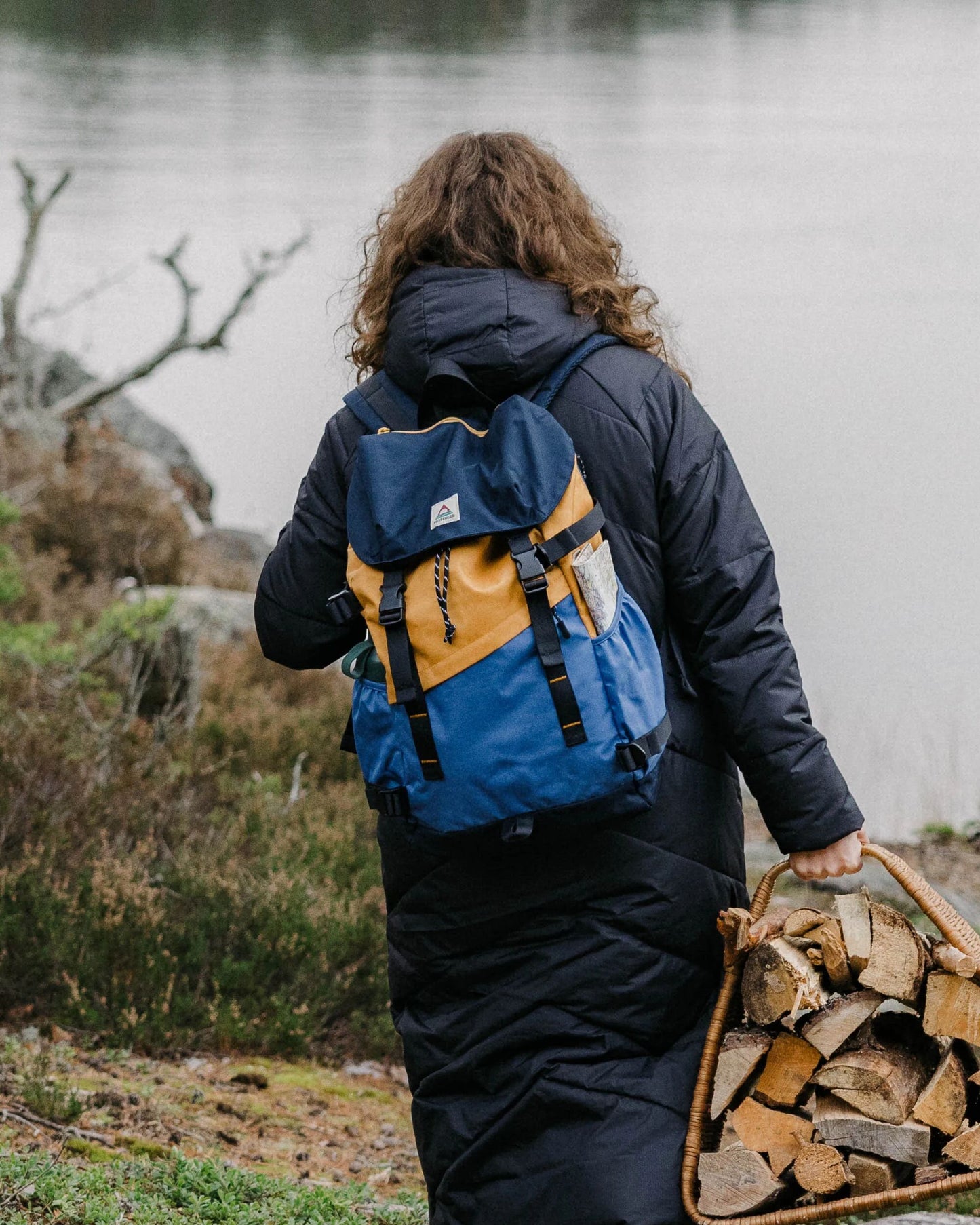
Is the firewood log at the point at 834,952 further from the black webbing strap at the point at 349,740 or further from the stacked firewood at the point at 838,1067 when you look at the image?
the black webbing strap at the point at 349,740

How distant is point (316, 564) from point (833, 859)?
3.33 ft

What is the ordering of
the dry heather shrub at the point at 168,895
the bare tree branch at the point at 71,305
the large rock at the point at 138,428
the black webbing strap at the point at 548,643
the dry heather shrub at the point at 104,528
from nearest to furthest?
the black webbing strap at the point at 548,643
the dry heather shrub at the point at 168,895
the dry heather shrub at the point at 104,528
the bare tree branch at the point at 71,305
the large rock at the point at 138,428

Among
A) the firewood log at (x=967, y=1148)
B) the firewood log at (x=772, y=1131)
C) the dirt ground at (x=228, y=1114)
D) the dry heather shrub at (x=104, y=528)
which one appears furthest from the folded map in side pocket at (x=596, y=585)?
the dry heather shrub at (x=104, y=528)

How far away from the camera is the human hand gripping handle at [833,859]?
7.02 feet

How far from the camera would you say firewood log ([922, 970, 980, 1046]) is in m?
2.07

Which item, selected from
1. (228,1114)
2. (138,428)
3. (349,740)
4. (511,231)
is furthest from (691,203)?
(349,740)

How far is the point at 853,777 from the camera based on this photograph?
10.7 meters

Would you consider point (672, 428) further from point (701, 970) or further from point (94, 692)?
point (94, 692)

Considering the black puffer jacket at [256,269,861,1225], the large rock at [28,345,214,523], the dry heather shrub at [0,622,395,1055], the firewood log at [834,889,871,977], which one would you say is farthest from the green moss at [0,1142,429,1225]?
the large rock at [28,345,214,523]

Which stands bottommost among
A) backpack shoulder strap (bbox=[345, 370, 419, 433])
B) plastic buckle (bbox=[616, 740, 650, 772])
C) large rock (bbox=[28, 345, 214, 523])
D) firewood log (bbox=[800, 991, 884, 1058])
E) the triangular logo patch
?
large rock (bbox=[28, 345, 214, 523])

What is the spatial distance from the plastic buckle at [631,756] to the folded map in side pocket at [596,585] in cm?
18

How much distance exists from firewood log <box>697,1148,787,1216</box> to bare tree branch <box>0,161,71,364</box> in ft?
30.4

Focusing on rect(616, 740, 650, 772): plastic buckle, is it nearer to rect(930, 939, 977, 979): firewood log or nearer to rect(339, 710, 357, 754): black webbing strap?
rect(339, 710, 357, 754): black webbing strap

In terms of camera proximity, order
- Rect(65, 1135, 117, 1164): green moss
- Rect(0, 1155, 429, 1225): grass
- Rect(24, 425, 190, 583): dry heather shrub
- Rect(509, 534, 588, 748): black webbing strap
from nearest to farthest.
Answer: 1. Rect(509, 534, 588, 748): black webbing strap
2. Rect(0, 1155, 429, 1225): grass
3. Rect(65, 1135, 117, 1164): green moss
4. Rect(24, 425, 190, 583): dry heather shrub
